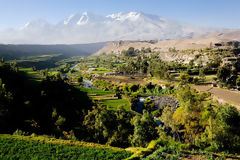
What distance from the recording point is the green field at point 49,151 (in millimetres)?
22781

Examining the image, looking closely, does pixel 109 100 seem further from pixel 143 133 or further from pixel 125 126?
pixel 143 133

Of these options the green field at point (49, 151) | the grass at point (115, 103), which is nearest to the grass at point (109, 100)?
the grass at point (115, 103)

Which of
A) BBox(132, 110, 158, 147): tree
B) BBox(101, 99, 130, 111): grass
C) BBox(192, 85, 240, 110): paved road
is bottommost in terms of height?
BBox(101, 99, 130, 111): grass

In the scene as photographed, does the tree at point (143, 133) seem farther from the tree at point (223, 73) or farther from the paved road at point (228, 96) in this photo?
the tree at point (223, 73)

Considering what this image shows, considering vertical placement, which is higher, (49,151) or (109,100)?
(49,151)

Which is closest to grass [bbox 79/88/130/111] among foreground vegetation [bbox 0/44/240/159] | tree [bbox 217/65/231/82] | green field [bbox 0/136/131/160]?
foreground vegetation [bbox 0/44/240/159]

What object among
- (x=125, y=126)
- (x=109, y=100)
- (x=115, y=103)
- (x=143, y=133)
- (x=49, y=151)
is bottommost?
(x=115, y=103)

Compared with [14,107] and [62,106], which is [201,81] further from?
[14,107]

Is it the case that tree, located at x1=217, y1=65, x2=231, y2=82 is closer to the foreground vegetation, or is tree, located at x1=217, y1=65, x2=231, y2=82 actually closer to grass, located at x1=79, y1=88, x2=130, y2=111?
the foreground vegetation

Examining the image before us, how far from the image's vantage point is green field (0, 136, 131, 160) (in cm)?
2278

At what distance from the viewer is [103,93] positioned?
77375 millimetres

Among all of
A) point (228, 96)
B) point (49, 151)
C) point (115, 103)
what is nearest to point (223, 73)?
point (228, 96)

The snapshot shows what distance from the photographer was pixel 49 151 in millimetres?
23812

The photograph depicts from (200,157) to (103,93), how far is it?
204 ft
